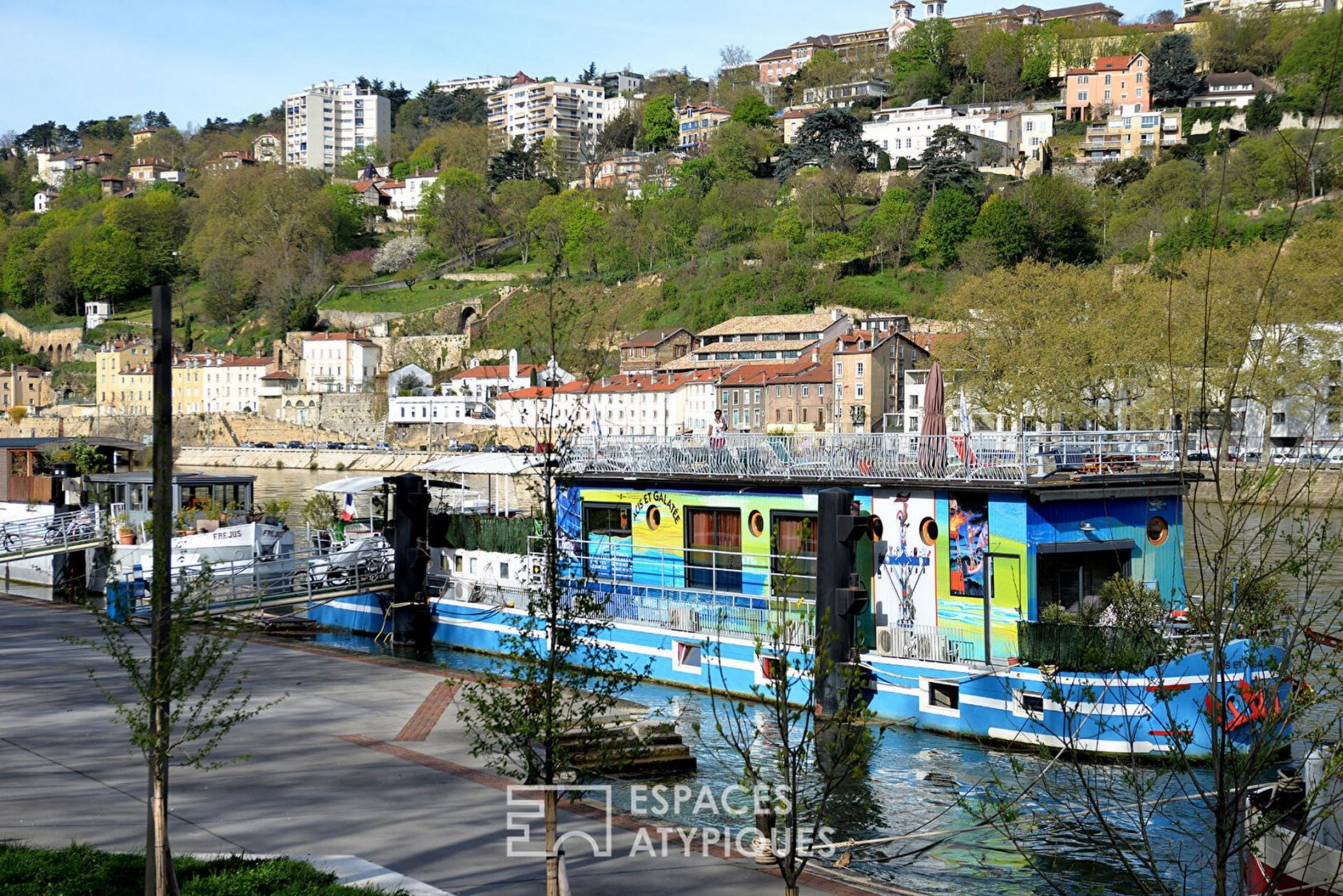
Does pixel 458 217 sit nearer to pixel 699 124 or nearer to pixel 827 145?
pixel 699 124

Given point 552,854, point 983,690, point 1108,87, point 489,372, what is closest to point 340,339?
point 489,372

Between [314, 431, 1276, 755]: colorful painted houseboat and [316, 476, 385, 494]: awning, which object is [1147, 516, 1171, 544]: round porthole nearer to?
[314, 431, 1276, 755]: colorful painted houseboat

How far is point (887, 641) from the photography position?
18.3m

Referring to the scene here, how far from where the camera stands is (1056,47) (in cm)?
15488

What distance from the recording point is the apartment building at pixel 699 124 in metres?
174

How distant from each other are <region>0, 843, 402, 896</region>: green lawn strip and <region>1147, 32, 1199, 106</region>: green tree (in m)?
144

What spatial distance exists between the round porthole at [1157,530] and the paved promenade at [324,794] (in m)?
9.85

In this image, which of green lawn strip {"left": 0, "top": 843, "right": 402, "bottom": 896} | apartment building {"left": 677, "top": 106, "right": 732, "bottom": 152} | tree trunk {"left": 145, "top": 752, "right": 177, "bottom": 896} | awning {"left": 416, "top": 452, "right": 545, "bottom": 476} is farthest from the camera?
apartment building {"left": 677, "top": 106, "right": 732, "bottom": 152}

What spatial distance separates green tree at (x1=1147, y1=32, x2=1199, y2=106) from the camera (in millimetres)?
137125

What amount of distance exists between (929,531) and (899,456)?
4.01ft

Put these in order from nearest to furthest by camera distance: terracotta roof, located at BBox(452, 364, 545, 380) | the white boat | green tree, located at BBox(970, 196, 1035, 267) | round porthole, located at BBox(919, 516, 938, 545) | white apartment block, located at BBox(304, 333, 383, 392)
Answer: round porthole, located at BBox(919, 516, 938, 545)
the white boat
green tree, located at BBox(970, 196, 1035, 267)
terracotta roof, located at BBox(452, 364, 545, 380)
white apartment block, located at BBox(304, 333, 383, 392)

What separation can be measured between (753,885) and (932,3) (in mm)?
187410

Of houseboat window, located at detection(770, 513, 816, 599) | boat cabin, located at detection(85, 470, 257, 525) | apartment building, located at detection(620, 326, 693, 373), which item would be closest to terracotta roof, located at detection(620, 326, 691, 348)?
apartment building, located at detection(620, 326, 693, 373)

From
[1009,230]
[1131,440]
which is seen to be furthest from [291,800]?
[1009,230]
